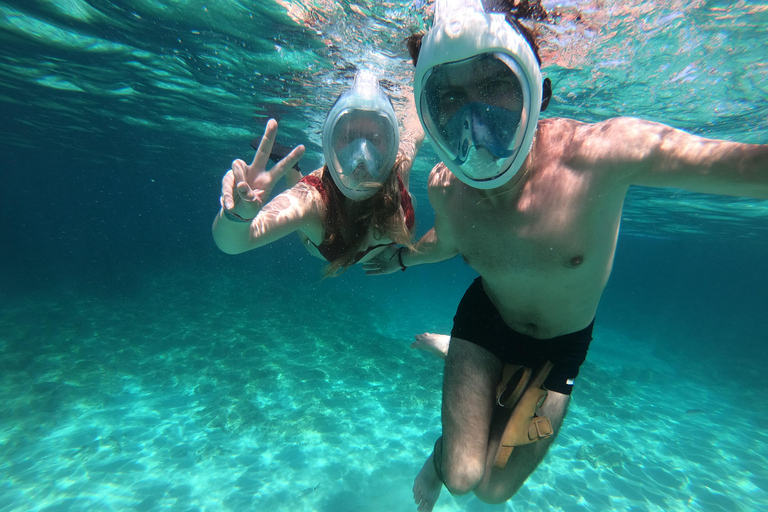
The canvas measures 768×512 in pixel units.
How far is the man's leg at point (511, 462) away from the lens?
328cm

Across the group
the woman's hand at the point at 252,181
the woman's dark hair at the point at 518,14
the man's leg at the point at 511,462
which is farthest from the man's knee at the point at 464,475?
the woman's dark hair at the point at 518,14

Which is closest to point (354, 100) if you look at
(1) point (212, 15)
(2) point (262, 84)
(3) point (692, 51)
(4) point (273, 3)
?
(4) point (273, 3)

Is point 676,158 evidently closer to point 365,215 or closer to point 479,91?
point 479,91

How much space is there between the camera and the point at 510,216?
2859 millimetres

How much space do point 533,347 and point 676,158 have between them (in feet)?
6.71

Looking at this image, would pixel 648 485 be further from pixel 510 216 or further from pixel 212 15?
pixel 212 15

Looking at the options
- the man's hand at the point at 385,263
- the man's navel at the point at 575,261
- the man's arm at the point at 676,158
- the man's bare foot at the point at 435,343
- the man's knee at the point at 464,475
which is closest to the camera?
the man's arm at the point at 676,158

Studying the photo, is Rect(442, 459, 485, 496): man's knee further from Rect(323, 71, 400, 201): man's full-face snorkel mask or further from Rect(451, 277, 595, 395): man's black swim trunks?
Rect(323, 71, 400, 201): man's full-face snorkel mask

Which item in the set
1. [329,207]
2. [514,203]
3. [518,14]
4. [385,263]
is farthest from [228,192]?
[518,14]

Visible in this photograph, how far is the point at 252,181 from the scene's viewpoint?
113 inches

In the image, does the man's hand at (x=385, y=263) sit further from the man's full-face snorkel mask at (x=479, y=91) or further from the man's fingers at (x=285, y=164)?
the man's full-face snorkel mask at (x=479, y=91)

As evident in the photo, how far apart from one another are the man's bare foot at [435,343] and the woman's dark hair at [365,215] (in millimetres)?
1494

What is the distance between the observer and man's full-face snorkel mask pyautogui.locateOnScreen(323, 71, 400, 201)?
139 inches

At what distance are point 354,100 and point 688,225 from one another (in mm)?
32862
